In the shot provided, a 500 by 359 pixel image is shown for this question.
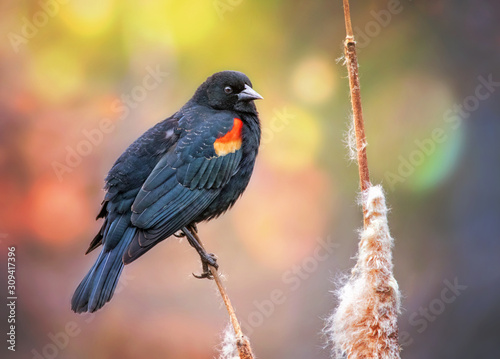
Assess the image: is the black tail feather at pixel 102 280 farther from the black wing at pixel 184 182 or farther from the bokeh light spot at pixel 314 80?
the bokeh light spot at pixel 314 80

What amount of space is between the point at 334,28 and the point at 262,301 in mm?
1027

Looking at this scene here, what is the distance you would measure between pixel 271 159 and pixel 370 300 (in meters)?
1.04

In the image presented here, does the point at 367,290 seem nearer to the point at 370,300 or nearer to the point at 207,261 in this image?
the point at 370,300

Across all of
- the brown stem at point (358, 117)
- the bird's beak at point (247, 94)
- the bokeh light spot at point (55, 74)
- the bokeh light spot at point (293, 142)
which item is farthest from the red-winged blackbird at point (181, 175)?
the brown stem at point (358, 117)

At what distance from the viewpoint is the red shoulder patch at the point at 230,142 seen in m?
1.53

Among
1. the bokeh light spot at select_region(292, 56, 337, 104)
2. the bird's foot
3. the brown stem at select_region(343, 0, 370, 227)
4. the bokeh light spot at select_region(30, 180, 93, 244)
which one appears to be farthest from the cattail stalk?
the bokeh light spot at select_region(30, 180, 93, 244)

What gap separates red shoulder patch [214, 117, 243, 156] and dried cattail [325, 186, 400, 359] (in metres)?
0.63

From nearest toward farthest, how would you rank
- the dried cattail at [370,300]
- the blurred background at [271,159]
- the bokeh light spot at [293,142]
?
the dried cattail at [370,300] → the blurred background at [271,159] → the bokeh light spot at [293,142]

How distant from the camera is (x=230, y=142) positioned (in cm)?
156

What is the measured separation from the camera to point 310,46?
1983mm

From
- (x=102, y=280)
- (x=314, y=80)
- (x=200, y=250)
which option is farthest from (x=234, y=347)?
(x=314, y=80)

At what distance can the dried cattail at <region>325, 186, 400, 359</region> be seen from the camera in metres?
0.94

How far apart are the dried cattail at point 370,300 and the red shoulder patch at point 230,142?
627 millimetres

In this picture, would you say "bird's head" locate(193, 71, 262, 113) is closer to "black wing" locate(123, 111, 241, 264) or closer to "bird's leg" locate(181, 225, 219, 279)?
"black wing" locate(123, 111, 241, 264)
